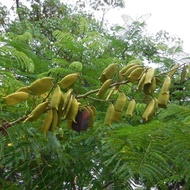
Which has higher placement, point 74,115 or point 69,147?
point 74,115

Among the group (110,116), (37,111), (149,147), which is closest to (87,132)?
(149,147)

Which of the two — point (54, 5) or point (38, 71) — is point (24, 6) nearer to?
point (54, 5)

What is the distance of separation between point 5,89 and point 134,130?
1.82ft

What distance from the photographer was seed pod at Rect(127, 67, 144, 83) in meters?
1.06

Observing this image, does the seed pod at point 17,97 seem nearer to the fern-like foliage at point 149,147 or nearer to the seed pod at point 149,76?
the seed pod at point 149,76

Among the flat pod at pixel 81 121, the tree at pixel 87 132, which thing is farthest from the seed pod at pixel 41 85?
the flat pod at pixel 81 121

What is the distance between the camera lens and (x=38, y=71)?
8.04 feet

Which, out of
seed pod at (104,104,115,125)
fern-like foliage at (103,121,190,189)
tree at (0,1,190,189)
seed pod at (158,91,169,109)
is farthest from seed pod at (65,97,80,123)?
fern-like foliage at (103,121,190,189)

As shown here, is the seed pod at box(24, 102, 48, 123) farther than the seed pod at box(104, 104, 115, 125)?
No

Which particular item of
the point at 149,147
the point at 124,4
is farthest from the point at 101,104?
the point at 124,4

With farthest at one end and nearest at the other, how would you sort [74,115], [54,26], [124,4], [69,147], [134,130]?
[124,4] → [54,26] → [69,147] → [134,130] → [74,115]

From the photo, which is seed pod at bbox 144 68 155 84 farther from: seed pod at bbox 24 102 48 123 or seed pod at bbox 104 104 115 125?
seed pod at bbox 24 102 48 123

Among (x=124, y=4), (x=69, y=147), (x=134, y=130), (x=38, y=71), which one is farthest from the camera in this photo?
(x=124, y=4)

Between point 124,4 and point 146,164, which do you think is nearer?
point 146,164
